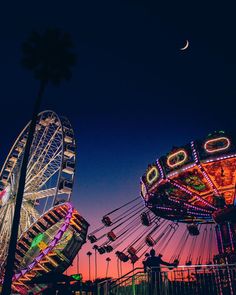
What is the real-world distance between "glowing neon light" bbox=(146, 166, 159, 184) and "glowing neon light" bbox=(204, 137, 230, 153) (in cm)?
329

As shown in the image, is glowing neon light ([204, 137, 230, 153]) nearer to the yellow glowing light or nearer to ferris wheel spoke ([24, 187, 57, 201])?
ferris wheel spoke ([24, 187, 57, 201])

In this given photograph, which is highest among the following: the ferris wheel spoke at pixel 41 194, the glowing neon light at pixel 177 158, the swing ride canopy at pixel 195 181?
the ferris wheel spoke at pixel 41 194

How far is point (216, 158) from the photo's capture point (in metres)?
14.5

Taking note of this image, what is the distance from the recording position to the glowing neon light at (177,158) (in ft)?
50.6

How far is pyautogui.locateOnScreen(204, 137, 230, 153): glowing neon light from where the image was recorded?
565 inches

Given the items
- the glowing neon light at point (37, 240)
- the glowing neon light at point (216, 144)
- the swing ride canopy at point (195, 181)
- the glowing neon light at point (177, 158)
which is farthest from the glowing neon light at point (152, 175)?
the glowing neon light at point (37, 240)

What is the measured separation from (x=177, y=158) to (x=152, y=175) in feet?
7.35

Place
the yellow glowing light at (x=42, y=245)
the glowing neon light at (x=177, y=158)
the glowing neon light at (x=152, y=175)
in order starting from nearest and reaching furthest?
the glowing neon light at (x=177, y=158)
the glowing neon light at (x=152, y=175)
the yellow glowing light at (x=42, y=245)

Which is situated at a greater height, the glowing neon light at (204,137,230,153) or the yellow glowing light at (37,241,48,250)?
the glowing neon light at (204,137,230,153)

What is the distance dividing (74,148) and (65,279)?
35.5 ft

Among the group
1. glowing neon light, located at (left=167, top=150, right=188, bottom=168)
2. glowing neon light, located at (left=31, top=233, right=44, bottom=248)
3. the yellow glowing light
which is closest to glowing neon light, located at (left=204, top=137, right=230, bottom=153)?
glowing neon light, located at (left=167, top=150, right=188, bottom=168)

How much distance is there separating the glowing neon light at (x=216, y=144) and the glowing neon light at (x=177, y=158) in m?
1.19

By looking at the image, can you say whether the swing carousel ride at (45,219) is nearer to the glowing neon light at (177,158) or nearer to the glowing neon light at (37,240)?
the glowing neon light at (37,240)

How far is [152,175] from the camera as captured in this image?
17391 millimetres
